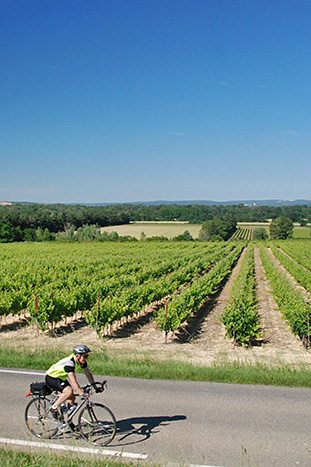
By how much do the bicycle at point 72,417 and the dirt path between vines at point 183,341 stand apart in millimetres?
5654

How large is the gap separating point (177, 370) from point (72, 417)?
402 cm

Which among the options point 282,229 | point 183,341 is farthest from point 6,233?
point 183,341

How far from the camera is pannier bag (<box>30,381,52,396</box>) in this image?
6582mm

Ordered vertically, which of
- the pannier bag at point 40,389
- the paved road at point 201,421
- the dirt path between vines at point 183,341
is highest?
the pannier bag at point 40,389

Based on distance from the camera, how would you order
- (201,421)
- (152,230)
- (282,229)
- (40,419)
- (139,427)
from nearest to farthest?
(40,419)
(139,427)
(201,421)
(282,229)
(152,230)

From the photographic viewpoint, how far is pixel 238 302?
612 inches

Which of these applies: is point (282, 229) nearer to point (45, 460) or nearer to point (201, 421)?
point (201, 421)

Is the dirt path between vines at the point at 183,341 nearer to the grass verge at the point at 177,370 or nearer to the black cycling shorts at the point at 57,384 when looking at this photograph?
the grass verge at the point at 177,370

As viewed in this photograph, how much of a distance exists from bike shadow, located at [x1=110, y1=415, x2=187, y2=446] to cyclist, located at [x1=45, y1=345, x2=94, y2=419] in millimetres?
1116

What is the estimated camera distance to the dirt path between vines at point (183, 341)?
1296 cm

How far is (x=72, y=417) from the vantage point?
6.48 metres

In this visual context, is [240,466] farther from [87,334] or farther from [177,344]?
[87,334]

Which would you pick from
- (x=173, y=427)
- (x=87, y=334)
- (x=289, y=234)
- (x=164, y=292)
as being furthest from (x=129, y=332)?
(x=289, y=234)

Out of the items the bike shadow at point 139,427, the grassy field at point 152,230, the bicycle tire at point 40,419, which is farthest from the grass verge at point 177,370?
the grassy field at point 152,230
